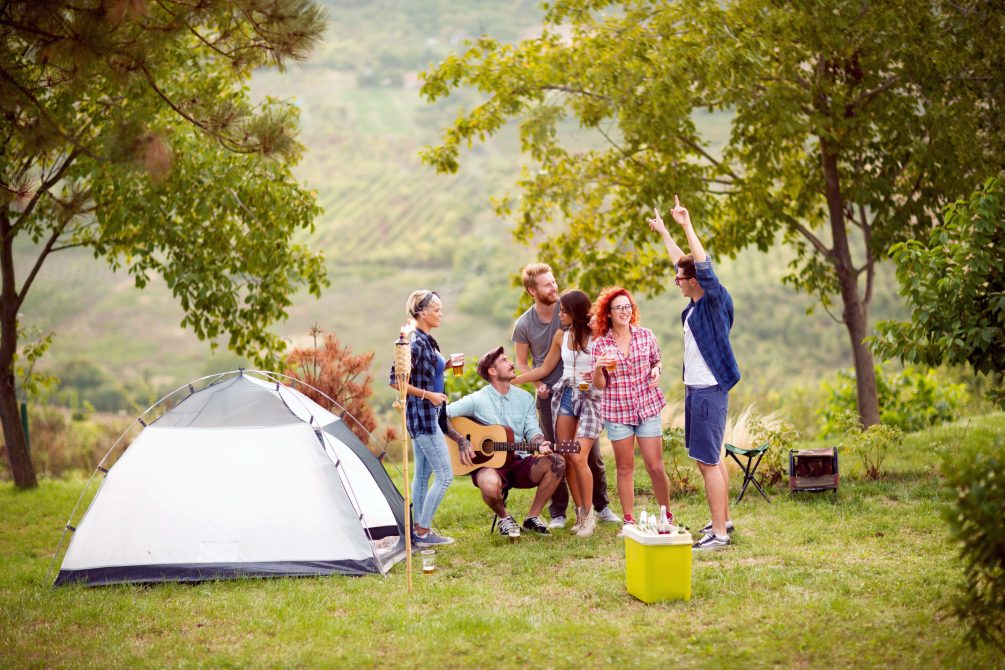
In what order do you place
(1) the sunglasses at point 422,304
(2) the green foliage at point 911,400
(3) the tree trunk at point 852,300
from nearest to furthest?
(1) the sunglasses at point 422,304
(3) the tree trunk at point 852,300
(2) the green foliage at point 911,400

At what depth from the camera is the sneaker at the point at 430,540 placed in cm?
638

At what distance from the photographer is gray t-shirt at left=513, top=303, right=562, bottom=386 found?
6535 mm

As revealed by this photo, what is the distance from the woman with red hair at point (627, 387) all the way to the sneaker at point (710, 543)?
30 centimetres

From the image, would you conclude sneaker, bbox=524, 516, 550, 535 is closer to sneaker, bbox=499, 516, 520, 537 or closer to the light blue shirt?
sneaker, bbox=499, 516, 520, 537

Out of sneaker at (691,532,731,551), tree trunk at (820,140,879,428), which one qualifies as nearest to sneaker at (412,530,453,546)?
sneaker at (691,532,731,551)

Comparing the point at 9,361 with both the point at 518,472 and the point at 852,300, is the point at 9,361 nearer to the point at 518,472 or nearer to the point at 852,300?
the point at 518,472

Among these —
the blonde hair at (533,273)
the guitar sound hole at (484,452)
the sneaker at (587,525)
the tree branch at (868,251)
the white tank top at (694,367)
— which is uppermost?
the tree branch at (868,251)

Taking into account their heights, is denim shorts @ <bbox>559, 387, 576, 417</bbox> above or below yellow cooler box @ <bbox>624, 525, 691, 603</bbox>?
above

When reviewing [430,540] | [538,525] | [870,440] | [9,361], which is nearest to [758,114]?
[870,440]

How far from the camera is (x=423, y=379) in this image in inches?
240

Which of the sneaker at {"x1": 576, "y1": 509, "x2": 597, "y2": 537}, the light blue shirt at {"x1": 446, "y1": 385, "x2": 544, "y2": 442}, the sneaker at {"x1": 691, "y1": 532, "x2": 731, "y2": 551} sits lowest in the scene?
the sneaker at {"x1": 691, "y1": 532, "x2": 731, "y2": 551}

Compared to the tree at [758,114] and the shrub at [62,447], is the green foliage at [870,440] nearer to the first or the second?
the tree at [758,114]

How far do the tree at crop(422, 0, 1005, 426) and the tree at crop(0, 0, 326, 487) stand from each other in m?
2.11

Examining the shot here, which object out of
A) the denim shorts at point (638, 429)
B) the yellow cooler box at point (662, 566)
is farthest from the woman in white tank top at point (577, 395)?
the yellow cooler box at point (662, 566)
